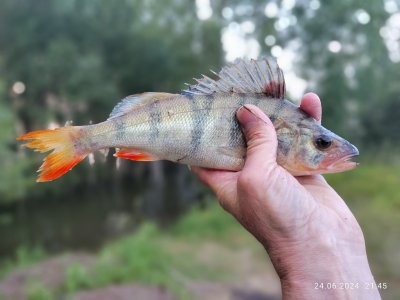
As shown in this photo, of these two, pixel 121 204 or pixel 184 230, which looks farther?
pixel 121 204

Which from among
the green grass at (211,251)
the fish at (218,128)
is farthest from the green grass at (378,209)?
the fish at (218,128)

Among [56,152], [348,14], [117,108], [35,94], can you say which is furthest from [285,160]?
[35,94]

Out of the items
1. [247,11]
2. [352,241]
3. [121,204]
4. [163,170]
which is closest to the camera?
[352,241]

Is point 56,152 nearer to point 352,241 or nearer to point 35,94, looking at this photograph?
point 352,241

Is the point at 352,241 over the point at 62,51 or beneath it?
beneath

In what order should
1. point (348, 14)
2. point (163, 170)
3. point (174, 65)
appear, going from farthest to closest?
point (163, 170)
point (174, 65)
point (348, 14)

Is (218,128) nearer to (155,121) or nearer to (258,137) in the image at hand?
(258,137)

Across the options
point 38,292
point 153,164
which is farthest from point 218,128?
point 153,164

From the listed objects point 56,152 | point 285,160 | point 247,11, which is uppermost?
point 247,11
